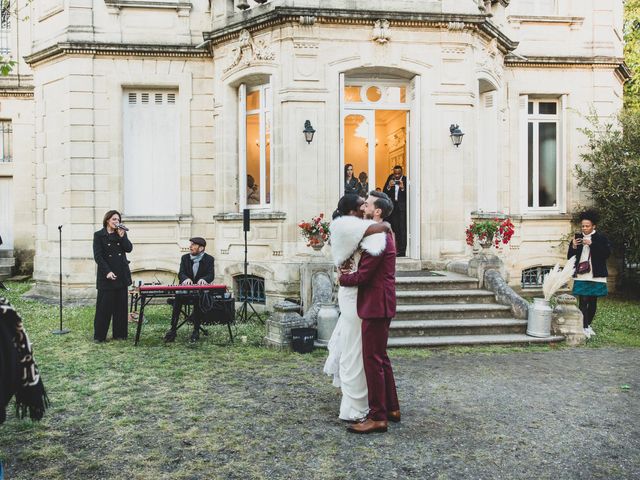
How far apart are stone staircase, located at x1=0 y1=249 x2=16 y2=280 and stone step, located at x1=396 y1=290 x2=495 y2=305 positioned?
527 inches

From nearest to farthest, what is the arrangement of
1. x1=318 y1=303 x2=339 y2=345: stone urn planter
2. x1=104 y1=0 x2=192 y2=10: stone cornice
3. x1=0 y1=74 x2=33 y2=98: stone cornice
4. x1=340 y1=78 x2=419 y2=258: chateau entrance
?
x1=318 y1=303 x2=339 y2=345: stone urn planter < x1=340 y1=78 x2=419 y2=258: chateau entrance < x1=104 y1=0 x2=192 y2=10: stone cornice < x1=0 y1=74 x2=33 y2=98: stone cornice

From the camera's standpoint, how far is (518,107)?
13961 millimetres

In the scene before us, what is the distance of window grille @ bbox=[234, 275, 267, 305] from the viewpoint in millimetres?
11812

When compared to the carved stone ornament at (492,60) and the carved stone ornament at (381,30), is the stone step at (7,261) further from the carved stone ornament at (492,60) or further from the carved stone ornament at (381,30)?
the carved stone ornament at (492,60)

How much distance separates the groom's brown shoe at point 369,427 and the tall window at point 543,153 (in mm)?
10468

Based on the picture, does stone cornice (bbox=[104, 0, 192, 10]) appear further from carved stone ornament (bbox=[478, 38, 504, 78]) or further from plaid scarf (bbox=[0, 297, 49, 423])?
plaid scarf (bbox=[0, 297, 49, 423])

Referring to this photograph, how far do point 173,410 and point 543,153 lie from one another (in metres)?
11.6

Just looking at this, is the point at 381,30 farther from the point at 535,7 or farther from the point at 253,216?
the point at 535,7

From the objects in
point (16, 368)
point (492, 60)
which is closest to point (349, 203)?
point (16, 368)

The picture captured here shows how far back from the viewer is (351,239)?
5.15 meters

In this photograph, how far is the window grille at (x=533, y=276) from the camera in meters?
13.9

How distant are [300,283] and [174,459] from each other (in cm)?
645

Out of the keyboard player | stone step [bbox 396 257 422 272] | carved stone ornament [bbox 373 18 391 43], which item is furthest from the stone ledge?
carved stone ornament [bbox 373 18 391 43]

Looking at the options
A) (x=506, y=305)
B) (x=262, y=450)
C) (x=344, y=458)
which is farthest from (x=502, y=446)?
(x=506, y=305)
